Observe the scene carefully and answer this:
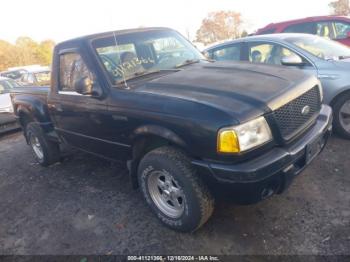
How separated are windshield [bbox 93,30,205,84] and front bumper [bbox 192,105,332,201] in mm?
1402

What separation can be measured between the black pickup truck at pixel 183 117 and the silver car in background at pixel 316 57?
1.38 metres

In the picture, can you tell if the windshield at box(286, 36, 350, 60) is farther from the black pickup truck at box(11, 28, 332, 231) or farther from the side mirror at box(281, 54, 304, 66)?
the black pickup truck at box(11, 28, 332, 231)

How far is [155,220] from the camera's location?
Result: 3266 mm

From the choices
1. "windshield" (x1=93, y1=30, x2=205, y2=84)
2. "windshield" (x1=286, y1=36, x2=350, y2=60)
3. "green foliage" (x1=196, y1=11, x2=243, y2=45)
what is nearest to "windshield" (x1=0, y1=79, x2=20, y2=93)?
"windshield" (x1=93, y1=30, x2=205, y2=84)

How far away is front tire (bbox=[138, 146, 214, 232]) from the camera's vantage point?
263cm

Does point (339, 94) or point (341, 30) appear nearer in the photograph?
point (339, 94)

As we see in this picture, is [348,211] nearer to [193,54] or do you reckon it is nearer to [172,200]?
[172,200]

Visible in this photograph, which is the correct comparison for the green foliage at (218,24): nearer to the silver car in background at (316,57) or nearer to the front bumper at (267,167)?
the silver car in background at (316,57)

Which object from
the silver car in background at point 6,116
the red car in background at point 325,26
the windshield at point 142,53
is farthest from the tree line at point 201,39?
the windshield at point 142,53

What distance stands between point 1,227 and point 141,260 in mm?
1879

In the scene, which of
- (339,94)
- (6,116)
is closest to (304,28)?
(339,94)

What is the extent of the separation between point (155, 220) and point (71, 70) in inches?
81.2

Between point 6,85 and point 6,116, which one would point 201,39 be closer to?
point 6,85

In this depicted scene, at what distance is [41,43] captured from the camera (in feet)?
122
